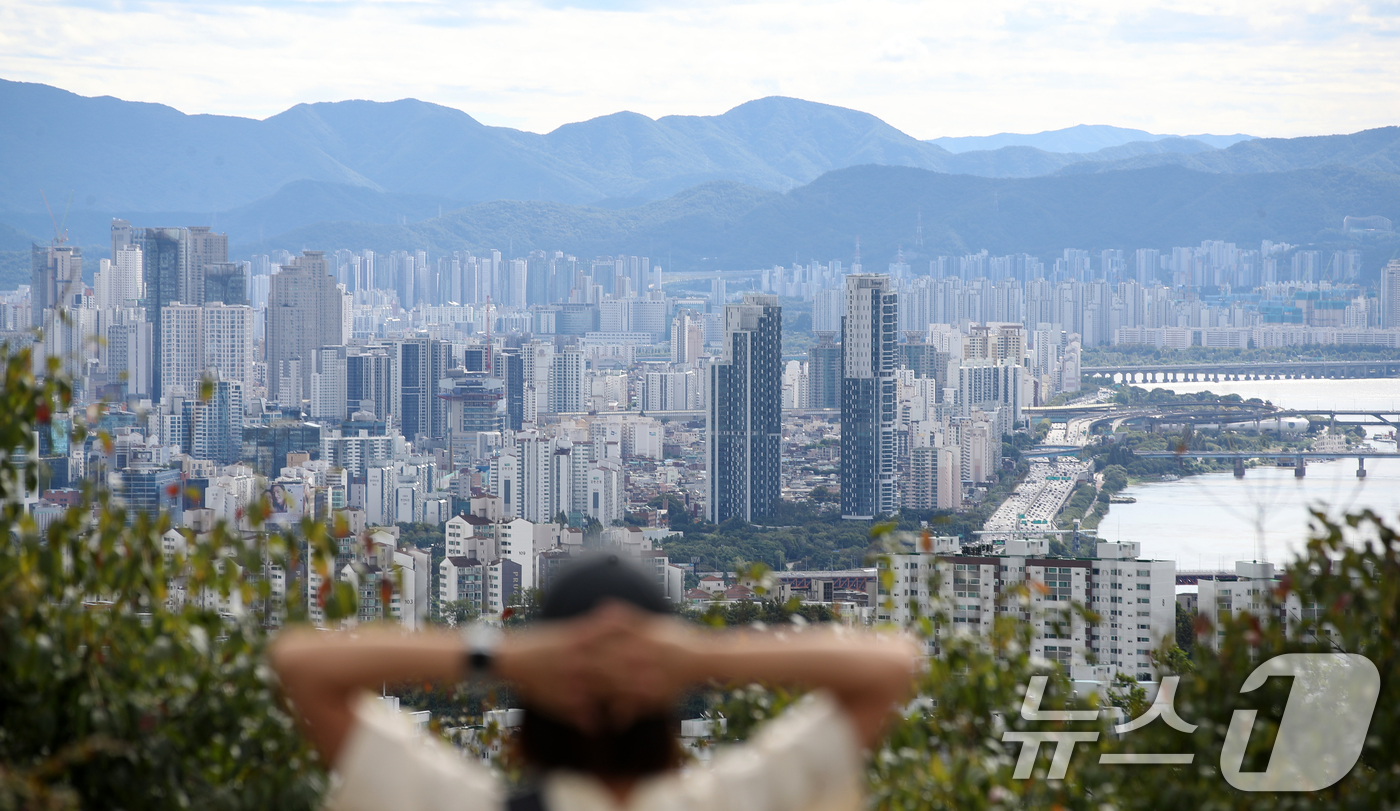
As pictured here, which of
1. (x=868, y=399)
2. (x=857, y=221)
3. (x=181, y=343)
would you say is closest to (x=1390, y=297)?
(x=868, y=399)

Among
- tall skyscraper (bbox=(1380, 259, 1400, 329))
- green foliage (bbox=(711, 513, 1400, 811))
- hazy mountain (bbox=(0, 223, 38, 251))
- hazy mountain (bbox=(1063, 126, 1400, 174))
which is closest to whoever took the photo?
green foliage (bbox=(711, 513, 1400, 811))

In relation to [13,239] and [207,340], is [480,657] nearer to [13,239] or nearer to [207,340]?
[207,340]

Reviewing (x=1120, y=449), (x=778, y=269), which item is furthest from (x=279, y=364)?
(x=778, y=269)

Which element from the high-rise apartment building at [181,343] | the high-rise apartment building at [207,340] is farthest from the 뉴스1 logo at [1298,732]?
the high-rise apartment building at [207,340]

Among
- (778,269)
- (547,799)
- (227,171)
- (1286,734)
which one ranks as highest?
(227,171)

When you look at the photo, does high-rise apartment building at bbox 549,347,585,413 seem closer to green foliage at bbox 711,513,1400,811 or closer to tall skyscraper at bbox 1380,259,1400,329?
tall skyscraper at bbox 1380,259,1400,329

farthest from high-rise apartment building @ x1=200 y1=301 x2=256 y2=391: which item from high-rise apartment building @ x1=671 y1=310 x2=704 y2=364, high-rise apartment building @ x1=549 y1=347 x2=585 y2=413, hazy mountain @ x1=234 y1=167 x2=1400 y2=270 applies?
hazy mountain @ x1=234 y1=167 x2=1400 y2=270

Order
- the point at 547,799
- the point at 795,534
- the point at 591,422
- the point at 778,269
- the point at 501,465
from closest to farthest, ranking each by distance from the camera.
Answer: the point at 547,799, the point at 795,534, the point at 501,465, the point at 591,422, the point at 778,269

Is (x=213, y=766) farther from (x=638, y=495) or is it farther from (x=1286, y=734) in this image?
(x=638, y=495)
